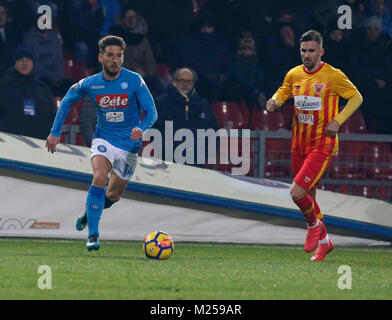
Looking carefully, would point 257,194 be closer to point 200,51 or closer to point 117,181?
point 117,181

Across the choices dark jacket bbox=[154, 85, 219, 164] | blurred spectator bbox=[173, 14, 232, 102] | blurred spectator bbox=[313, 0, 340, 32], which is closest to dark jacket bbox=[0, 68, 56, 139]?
dark jacket bbox=[154, 85, 219, 164]

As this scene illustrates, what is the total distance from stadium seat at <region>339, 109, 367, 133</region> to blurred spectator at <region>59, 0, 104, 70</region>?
336 cm

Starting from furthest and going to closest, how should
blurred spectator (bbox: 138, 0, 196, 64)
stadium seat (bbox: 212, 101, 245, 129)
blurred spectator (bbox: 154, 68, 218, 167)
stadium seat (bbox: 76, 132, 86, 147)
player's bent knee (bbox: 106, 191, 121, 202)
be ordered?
blurred spectator (bbox: 138, 0, 196, 64) < stadium seat (bbox: 212, 101, 245, 129) < stadium seat (bbox: 76, 132, 86, 147) < blurred spectator (bbox: 154, 68, 218, 167) < player's bent knee (bbox: 106, 191, 121, 202)

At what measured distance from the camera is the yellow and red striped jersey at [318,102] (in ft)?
25.3

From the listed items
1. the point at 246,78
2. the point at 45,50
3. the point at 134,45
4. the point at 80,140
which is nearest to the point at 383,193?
the point at 246,78

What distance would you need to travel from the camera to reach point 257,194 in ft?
→ 31.8

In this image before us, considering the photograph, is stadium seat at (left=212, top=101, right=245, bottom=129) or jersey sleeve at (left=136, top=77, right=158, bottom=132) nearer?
jersey sleeve at (left=136, top=77, right=158, bottom=132)

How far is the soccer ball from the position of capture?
733 cm

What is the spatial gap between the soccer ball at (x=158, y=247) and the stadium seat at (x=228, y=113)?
4.52m

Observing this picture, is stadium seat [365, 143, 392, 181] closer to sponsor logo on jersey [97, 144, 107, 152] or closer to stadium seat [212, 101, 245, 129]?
stadium seat [212, 101, 245, 129]

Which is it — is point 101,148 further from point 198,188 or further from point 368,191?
point 368,191

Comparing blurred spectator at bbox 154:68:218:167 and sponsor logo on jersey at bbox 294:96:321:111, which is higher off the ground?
blurred spectator at bbox 154:68:218:167

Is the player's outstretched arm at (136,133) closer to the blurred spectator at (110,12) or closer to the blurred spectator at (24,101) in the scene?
the blurred spectator at (24,101)
